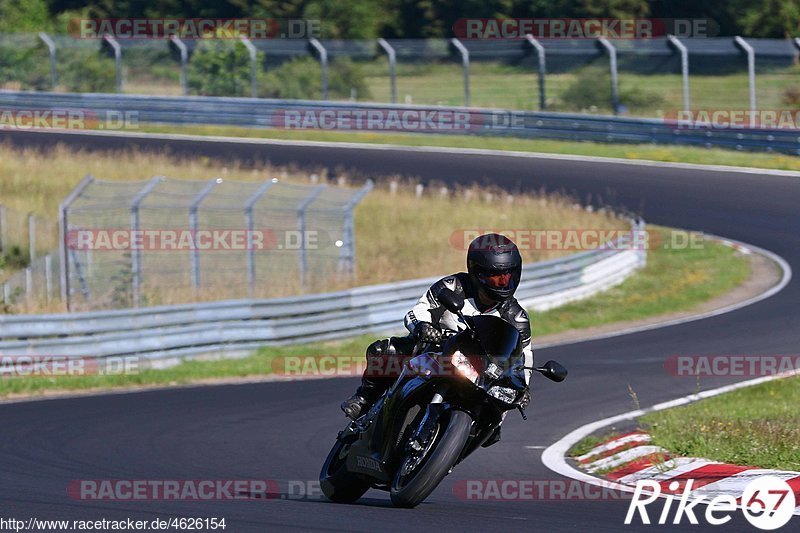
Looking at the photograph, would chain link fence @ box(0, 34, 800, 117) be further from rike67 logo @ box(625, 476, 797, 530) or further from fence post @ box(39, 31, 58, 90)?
rike67 logo @ box(625, 476, 797, 530)

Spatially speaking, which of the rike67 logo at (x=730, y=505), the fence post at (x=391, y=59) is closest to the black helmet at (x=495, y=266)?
the rike67 logo at (x=730, y=505)

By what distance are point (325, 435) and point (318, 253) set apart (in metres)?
8.79

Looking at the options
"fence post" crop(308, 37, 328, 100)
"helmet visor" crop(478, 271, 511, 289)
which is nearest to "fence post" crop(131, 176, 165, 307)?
"helmet visor" crop(478, 271, 511, 289)

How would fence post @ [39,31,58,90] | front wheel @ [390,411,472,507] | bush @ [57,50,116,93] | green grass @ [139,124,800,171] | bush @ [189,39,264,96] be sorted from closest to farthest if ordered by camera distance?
front wheel @ [390,411,472,507], green grass @ [139,124,800,171], fence post @ [39,31,58,90], bush @ [189,39,264,96], bush @ [57,50,116,93]

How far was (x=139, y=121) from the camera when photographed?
3981cm

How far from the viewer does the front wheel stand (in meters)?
7.03

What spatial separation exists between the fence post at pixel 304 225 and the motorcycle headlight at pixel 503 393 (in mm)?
12373

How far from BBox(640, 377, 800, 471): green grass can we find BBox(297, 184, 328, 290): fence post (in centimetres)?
775

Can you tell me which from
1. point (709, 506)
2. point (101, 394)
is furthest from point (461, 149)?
point (709, 506)

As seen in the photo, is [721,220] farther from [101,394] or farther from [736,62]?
[101,394]

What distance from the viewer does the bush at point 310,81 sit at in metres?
40.2

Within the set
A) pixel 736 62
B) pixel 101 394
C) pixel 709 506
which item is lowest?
pixel 101 394

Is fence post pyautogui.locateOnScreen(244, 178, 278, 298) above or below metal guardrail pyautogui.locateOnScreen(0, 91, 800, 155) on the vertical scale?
below

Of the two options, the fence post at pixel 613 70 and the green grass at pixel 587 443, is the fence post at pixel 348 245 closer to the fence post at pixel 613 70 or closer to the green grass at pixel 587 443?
the green grass at pixel 587 443
